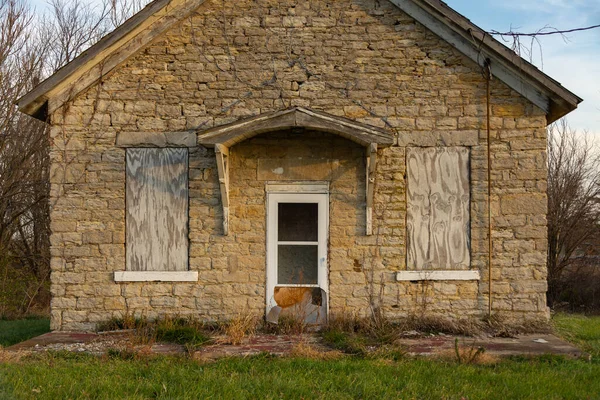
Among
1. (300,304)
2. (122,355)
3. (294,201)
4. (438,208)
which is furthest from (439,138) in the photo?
(122,355)

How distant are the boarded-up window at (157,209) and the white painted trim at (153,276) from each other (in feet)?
0.30

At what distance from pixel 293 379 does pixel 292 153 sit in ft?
13.2

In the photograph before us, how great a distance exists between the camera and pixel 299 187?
9.12 metres

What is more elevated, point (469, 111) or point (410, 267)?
point (469, 111)

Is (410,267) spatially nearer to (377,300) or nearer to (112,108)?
(377,300)

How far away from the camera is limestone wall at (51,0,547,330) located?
899 centimetres

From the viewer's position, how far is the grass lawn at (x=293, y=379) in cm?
552

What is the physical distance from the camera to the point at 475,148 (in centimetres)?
914

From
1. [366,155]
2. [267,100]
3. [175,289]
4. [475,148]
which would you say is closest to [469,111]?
[475,148]

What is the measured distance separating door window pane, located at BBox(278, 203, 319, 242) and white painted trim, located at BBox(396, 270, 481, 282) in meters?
1.42

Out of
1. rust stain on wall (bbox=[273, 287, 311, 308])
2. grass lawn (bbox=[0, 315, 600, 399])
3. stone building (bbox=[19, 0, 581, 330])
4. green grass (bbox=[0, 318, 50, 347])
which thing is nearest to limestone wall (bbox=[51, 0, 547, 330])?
stone building (bbox=[19, 0, 581, 330])

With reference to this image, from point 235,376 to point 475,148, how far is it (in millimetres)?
5129

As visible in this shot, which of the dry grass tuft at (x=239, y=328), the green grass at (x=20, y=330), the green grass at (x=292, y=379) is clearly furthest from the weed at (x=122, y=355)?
the green grass at (x=20, y=330)

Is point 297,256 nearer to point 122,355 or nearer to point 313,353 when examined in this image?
point 313,353
